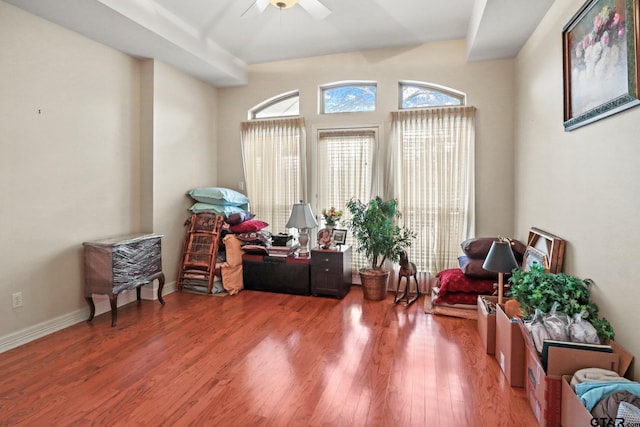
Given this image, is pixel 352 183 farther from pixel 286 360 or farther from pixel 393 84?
pixel 286 360

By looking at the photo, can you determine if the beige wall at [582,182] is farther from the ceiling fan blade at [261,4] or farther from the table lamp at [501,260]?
the ceiling fan blade at [261,4]

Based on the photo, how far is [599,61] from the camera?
219 cm

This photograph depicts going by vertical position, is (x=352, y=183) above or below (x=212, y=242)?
above

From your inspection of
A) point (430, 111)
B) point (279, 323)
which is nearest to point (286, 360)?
point (279, 323)

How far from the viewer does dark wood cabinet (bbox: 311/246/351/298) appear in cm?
434

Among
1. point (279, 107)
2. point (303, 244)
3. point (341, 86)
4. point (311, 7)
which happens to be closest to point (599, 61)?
point (311, 7)

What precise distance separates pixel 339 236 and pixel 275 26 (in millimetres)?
2607

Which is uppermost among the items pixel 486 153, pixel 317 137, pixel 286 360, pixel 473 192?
pixel 317 137

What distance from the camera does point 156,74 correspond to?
426 centimetres

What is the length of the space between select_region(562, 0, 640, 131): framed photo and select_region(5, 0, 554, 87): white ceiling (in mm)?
707

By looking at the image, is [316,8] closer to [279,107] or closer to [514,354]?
[279,107]

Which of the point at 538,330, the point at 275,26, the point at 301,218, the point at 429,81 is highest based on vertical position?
the point at 275,26

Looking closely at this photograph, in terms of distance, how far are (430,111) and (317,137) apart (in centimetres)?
153

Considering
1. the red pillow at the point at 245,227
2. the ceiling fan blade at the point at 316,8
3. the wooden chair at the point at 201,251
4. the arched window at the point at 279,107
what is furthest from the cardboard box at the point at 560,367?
the arched window at the point at 279,107
